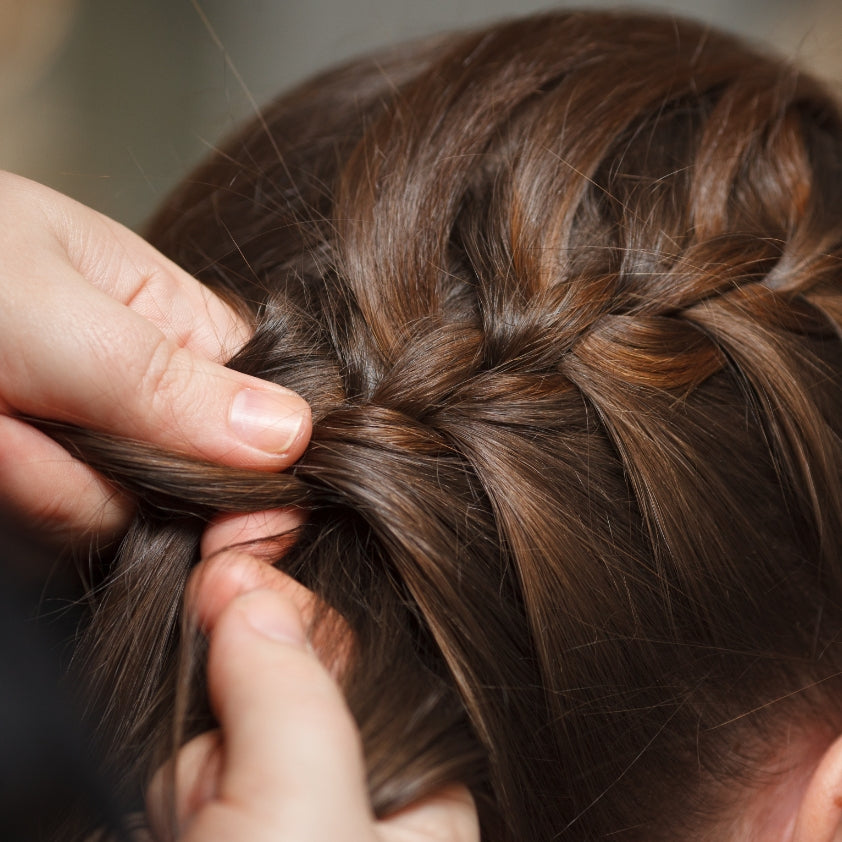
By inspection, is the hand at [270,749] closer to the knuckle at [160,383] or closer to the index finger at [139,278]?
the knuckle at [160,383]

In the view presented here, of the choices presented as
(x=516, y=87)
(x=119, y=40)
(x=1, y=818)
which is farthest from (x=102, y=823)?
(x=119, y=40)

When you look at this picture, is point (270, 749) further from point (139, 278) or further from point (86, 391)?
point (139, 278)

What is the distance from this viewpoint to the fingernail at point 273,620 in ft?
1.75

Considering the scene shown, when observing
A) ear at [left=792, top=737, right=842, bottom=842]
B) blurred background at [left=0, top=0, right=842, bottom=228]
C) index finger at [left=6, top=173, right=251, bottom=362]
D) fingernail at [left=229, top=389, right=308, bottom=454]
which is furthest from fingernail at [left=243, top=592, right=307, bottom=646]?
blurred background at [left=0, top=0, right=842, bottom=228]

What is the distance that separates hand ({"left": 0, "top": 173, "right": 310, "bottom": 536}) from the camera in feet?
2.08

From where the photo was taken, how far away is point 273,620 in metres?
0.54

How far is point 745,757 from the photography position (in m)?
0.69

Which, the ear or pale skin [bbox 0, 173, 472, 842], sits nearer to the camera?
pale skin [bbox 0, 173, 472, 842]

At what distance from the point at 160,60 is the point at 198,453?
1.42 meters

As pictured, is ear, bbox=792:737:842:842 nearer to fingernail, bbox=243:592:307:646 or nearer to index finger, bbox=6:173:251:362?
fingernail, bbox=243:592:307:646

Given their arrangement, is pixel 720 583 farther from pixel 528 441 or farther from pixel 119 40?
pixel 119 40

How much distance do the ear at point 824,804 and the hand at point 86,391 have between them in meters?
0.51

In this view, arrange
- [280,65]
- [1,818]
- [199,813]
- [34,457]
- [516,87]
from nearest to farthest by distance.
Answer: [199,813]
[1,818]
[34,457]
[516,87]
[280,65]

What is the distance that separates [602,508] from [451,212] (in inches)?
11.2
